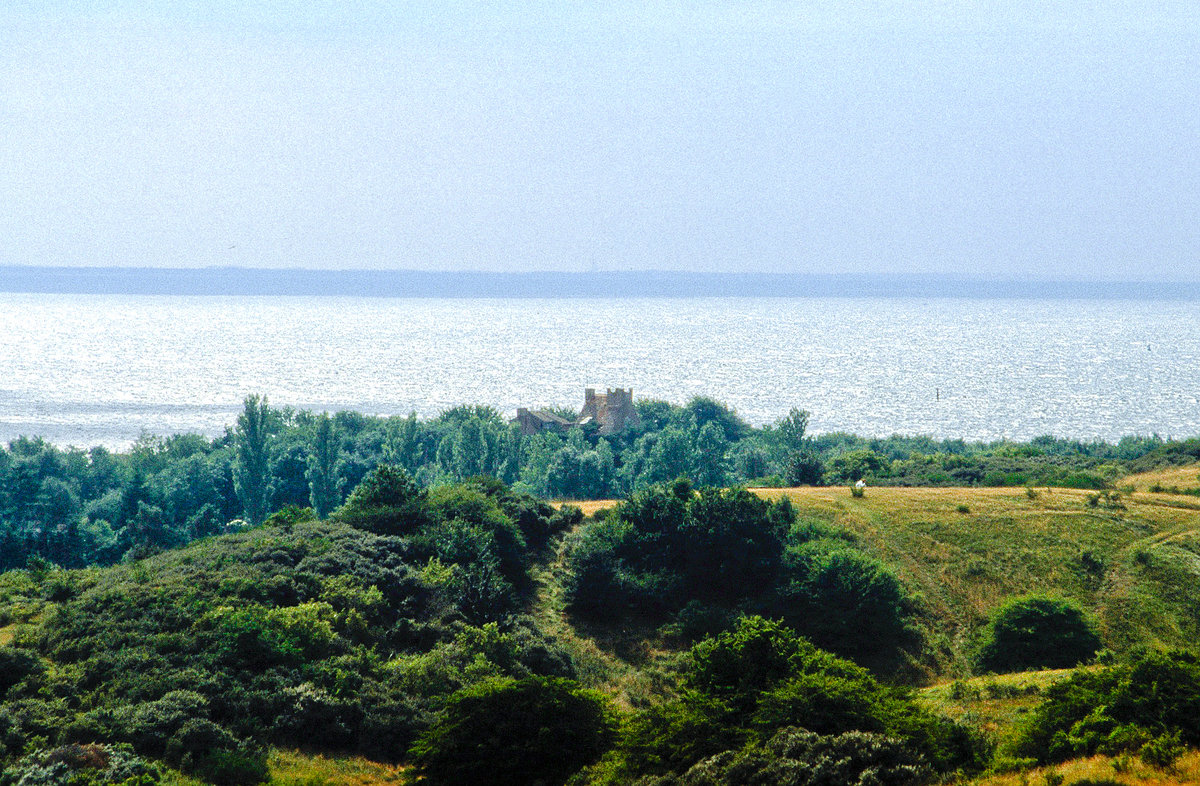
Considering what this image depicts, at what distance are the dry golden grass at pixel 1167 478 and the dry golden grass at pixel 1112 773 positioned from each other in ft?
146

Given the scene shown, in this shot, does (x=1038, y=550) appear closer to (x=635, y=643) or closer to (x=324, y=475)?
(x=635, y=643)

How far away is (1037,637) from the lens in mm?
38656

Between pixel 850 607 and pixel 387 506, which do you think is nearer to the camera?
pixel 850 607

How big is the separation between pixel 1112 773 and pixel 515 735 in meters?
13.5

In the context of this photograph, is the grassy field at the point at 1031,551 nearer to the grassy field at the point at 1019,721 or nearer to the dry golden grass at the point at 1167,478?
the grassy field at the point at 1019,721

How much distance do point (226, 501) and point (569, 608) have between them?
192 feet

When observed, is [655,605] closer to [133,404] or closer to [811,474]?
[811,474]

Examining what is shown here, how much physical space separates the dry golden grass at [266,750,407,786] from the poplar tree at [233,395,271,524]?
57305 millimetres

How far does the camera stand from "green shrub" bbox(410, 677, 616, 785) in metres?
24.4

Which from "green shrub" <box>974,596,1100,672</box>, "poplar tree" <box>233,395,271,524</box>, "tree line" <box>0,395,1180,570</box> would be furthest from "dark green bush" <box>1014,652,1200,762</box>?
"poplar tree" <box>233,395,271,524</box>

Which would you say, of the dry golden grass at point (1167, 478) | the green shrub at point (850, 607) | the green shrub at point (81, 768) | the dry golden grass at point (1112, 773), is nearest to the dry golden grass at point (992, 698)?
the dry golden grass at point (1112, 773)

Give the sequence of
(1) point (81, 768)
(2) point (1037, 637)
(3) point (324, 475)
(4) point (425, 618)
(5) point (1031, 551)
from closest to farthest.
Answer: (1) point (81, 768)
(4) point (425, 618)
(2) point (1037, 637)
(5) point (1031, 551)
(3) point (324, 475)

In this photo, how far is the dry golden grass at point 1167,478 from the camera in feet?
202

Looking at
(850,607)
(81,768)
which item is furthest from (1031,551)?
(81,768)
